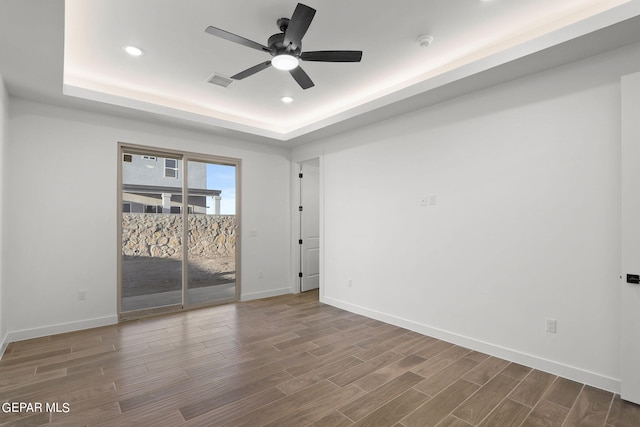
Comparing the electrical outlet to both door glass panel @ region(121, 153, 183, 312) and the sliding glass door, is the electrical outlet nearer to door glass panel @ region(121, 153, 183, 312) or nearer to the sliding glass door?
the sliding glass door

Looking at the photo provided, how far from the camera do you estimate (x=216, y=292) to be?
214 inches

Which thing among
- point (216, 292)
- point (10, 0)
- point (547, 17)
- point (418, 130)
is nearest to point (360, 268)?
point (418, 130)

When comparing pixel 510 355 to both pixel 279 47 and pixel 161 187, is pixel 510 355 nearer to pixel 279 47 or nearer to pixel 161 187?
pixel 279 47

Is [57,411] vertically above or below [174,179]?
below

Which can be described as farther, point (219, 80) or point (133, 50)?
point (219, 80)

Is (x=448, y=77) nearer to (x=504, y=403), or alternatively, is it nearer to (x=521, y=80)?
(x=521, y=80)

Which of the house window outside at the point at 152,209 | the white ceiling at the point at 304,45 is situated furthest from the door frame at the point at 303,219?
the house window outside at the point at 152,209

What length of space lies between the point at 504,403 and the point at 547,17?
10.3 ft

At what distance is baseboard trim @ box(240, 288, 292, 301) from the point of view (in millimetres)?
5453

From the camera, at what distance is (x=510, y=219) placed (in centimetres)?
311

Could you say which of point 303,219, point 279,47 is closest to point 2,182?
point 279,47

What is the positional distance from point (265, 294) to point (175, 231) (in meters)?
1.92

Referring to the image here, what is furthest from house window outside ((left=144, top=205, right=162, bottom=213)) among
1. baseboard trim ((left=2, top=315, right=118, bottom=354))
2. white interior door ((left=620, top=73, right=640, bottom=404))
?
white interior door ((left=620, top=73, right=640, bottom=404))

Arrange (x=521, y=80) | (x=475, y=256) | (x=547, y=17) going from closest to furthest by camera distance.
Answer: (x=547, y=17) → (x=521, y=80) → (x=475, y=256)
